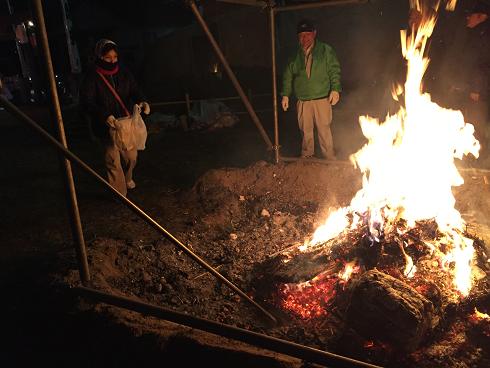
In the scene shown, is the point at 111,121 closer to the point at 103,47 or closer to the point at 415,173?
the point at 103,47

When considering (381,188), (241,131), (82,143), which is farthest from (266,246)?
(82,143)

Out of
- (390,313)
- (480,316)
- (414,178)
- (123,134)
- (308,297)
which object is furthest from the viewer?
(123,134)

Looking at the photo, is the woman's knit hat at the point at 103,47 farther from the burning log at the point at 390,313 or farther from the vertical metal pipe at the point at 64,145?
the burning log at the point at 390,313

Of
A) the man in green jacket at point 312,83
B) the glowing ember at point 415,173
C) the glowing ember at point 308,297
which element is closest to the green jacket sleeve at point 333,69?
the man in green jacket at point 312,83

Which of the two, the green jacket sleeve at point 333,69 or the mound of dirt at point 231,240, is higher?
the green jacket sleeve at point 333,69

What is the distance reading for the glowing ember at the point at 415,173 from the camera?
14.6 feet

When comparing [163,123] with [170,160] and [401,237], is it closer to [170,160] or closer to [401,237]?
[170,160]

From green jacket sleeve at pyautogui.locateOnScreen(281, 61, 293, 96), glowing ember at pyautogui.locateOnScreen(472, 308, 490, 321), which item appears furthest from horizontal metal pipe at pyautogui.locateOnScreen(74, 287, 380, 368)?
green jacket sleeve at pyautogui.locateOnScreen(281, 61, 293, 96)

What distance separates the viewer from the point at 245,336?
2645mm

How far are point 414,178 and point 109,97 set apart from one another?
450cm

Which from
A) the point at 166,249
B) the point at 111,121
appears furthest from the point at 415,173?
the point at 111,121

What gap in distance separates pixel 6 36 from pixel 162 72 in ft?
51.7

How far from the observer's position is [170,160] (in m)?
9.27

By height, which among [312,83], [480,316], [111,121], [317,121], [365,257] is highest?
[312,83]
